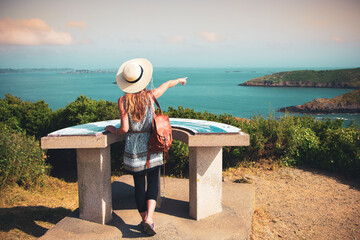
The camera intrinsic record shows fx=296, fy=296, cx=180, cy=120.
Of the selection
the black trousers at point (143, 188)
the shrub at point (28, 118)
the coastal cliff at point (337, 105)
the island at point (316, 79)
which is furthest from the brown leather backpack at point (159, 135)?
the island at point (316, 79)

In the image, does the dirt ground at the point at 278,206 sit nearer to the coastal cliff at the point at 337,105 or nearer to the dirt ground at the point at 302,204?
the dirt ground at the point at 302,204

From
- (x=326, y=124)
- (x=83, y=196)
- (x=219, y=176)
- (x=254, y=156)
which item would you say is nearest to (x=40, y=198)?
(x=83, y=196)

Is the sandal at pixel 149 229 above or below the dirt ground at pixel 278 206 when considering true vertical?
above

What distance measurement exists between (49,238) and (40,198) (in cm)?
319

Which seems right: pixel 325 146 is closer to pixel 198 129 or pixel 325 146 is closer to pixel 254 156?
pixel 254 156

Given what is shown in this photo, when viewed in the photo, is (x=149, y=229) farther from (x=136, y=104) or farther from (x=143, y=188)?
(x=136, y=104)

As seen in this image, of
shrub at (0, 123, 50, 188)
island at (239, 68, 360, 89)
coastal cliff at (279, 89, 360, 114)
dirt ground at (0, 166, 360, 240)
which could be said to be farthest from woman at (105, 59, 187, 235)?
island at (239, 68, 360, 89)

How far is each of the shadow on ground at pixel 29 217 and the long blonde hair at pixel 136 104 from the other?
3197mm

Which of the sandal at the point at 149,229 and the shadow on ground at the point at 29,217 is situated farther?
the shadow on ground at the point at 29,217

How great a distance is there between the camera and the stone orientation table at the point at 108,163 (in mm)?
4320

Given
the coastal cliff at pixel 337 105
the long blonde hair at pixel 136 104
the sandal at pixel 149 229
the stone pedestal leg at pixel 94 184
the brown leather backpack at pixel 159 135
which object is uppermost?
the long blonde hair at pixel 136 104

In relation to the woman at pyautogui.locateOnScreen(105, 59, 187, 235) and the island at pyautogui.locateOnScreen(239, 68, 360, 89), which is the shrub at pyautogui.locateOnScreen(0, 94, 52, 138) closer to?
the woman at pyautogui.locateOnScreen(105, 59, 187, 235)

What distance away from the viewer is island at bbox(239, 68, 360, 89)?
93.1 m

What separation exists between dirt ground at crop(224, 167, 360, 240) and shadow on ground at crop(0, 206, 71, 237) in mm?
3999
